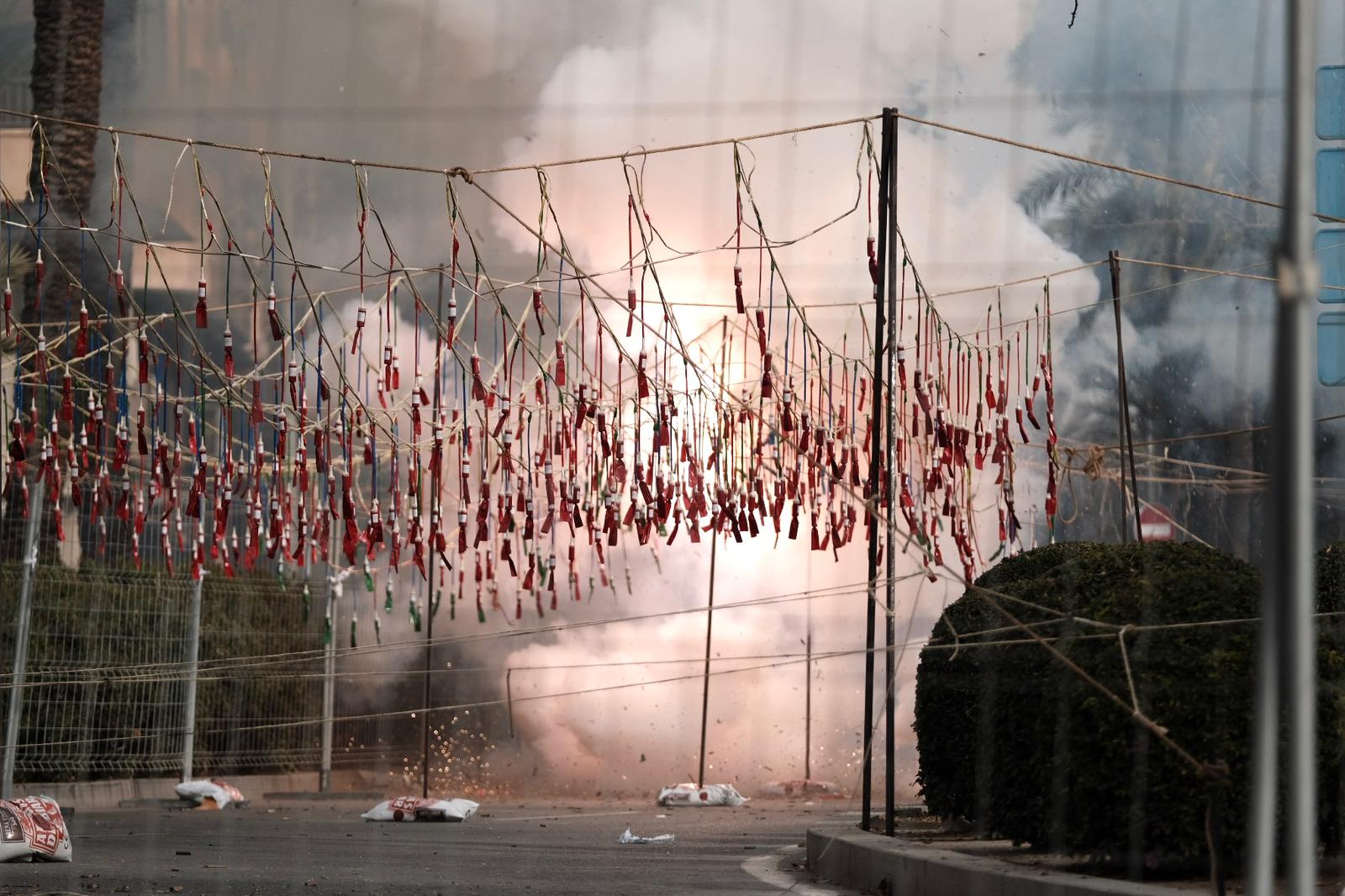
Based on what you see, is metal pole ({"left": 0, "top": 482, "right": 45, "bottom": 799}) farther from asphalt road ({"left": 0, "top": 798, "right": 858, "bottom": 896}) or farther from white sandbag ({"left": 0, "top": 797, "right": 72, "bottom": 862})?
white sandbag ({"left": 0, "top": 797, "right": 72, "bottom": 862})

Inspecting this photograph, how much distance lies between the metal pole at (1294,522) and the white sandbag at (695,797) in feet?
44.6

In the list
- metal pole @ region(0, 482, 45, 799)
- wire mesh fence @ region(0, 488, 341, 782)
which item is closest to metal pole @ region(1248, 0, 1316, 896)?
wire mesh fence @ region(0, 488, 341, 782)

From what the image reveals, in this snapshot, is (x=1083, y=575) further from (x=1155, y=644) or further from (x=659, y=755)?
(x=659, y=755)

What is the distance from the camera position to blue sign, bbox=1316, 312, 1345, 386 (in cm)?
1132

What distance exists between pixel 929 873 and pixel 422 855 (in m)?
3.83

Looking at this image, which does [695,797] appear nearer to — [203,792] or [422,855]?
[203,792]

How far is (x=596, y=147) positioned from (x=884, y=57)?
12.5ft

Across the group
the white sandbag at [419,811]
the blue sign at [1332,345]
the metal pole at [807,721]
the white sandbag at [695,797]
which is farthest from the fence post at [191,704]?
the blue sign at [1332,345]

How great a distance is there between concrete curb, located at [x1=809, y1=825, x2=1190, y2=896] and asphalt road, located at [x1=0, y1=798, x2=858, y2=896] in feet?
0.56

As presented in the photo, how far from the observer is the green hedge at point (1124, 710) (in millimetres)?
5582

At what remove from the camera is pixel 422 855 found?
360 inches

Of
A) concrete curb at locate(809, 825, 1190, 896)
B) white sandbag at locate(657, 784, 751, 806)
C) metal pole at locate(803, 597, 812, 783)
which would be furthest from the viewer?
metal pole at locate(803, 597, 812, 783)

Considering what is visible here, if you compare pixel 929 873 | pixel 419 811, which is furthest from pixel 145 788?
pixel 929 873

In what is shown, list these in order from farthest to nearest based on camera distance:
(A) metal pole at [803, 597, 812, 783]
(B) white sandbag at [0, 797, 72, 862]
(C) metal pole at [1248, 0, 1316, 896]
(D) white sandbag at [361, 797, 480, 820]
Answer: (A) metal pole at [803, 597, 812, 783] → (D) white sandbag at [361, 797, 480, 820] → (B) white sandbag at [0, 797, 72, 862] → (C) metal pole at [1248, 0, 1316, 896]
